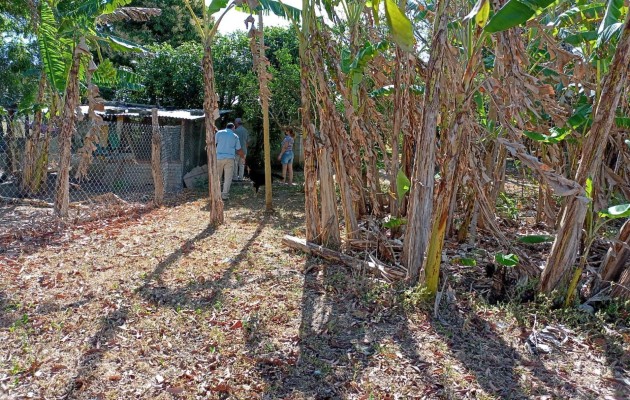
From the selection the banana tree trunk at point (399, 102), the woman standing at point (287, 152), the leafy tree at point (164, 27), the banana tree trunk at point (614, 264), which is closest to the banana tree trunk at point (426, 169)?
the banana tree trunk at point (399, 102)

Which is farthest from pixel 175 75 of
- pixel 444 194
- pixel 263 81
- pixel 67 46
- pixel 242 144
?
pixel 444 194

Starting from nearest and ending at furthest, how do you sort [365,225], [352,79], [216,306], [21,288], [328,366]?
[328,366] → [216,306] → [21,288] → [352,79] → [365,225]

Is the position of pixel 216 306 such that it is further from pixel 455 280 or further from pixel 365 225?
pixel 365 225

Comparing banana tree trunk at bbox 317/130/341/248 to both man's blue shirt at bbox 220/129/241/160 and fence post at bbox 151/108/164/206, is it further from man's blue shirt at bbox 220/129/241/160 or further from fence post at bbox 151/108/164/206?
man's blue shirt at bbox 220/129/241/160

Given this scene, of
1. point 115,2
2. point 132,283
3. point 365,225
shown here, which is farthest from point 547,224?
point 115,2

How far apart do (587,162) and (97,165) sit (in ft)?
34.2

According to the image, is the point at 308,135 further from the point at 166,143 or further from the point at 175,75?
the point at 175,75

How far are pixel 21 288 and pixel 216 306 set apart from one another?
1990 millimetres

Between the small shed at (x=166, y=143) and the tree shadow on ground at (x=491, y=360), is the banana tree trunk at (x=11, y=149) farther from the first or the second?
the tree shadow on ground at (x=491, y=360)

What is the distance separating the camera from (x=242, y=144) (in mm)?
11977

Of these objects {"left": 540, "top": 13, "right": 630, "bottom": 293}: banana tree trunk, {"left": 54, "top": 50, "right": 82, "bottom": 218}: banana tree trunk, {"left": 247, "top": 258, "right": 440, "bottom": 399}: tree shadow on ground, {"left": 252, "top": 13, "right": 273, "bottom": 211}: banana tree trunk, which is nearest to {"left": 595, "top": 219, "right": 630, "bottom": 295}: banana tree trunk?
{"left": 540, "top": 13, "right": 630, "bottom": 293}: banana tree trunk

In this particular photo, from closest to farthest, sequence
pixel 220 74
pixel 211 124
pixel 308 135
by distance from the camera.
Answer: pixel 308 135, pixel 211 124, pixel 220 74

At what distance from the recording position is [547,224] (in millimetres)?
7137

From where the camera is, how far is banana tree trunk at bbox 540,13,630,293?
382 cm
